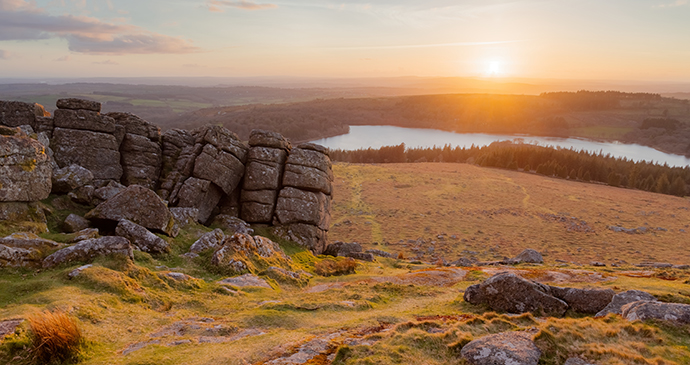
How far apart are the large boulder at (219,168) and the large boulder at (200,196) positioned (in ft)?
1.61

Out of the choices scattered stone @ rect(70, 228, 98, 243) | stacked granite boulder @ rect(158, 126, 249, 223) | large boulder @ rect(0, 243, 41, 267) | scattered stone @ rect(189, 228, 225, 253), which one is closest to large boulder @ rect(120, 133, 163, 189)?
stacked granite boulder @ rect(158, 126, 249, 223)

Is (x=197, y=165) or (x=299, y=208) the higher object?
(x=197, y=165)

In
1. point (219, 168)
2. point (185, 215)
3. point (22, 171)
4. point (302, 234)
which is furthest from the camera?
point (302, 234)

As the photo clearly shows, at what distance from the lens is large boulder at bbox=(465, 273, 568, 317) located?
12398 mm

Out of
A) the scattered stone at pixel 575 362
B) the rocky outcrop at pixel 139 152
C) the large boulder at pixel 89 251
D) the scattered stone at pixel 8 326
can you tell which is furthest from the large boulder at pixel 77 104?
the scattered stone at pixel 575 362

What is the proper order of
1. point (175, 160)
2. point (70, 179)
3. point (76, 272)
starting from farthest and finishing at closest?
point (175, 160), point (70, 179), point (76, 272)

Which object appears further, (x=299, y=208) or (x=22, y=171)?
(x=299, y=208)

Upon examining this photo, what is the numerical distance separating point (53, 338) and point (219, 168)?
1644 cm

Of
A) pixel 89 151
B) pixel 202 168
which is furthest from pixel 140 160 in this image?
pixel 202 168

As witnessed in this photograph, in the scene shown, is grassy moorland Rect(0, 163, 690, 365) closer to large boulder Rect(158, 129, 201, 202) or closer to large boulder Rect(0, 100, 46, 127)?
large boulder Rect(158, 129, 201, 202)

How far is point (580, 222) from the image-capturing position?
43.2m

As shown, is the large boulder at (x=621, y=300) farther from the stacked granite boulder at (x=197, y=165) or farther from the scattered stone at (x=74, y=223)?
the scattered stone at (x=74, y=223)

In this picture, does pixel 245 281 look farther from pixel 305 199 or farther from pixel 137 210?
pixel 305 199

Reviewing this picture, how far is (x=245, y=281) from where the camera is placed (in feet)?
49.0
